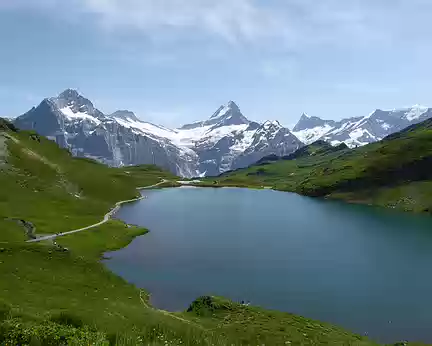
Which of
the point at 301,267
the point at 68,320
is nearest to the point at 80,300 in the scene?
the point at 68,320

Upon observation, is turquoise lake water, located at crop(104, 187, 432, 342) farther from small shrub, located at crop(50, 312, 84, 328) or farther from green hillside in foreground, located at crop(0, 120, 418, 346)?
small shrub, located at crop(50, 312, 84, 328)

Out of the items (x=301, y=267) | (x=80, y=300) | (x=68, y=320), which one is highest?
(x=68, y=320)

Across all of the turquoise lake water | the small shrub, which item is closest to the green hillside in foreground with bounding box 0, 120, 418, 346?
the small shrub

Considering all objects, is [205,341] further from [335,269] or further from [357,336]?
[335,269]

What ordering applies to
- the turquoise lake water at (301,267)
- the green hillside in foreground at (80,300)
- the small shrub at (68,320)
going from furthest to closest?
the turquoise lake water at (301,267) < the small shrub at (68,320) < the green hillside in foreground at (80,300)

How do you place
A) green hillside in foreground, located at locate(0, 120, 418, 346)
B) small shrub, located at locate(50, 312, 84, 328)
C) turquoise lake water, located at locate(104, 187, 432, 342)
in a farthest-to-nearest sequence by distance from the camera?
turquoise lake water, located at locate(104, 187, 432, 342) → small shrub, located at locate(50, 312, 84, 328) → green hillside in foreground, located at locate(0, 120, 418, 346)

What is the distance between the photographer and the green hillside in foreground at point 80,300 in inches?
819

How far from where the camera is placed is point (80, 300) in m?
49.0

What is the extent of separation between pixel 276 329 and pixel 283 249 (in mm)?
55821

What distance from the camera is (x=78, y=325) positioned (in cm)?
2150

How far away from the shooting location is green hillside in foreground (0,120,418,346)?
68.3 feet

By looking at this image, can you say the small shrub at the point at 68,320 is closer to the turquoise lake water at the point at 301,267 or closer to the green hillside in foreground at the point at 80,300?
the green hillside in foreground at the point at 80,300

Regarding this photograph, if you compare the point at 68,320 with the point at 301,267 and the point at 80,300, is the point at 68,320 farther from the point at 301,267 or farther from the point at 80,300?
the point at 301,267

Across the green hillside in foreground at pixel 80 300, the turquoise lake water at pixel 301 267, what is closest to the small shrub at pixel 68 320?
the green hillside in foreground at pixel 80 300
